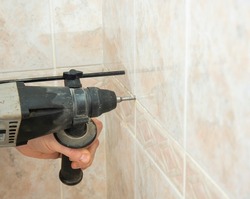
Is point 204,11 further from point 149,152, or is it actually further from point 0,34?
point 0,34

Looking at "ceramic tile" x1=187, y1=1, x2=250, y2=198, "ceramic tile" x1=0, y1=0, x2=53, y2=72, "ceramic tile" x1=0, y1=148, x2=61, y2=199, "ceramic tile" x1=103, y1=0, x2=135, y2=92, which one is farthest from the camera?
"ceramic tile" x1=0, y1=148, x2=61, y2=199

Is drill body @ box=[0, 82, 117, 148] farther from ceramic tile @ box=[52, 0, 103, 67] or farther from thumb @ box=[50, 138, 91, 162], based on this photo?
ceramic tile @ box=[52, 0, 103, 67]

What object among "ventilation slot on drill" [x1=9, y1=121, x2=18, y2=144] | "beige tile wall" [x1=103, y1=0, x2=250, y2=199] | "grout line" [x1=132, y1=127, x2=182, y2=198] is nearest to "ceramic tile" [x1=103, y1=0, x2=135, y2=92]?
"beige tile wall" [x1=103, y1=0, x2=250, y2=199]

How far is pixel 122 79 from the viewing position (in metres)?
0.89

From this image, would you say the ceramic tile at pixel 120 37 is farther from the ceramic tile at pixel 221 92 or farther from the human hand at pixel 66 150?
the ceramic tile at pixel 221 92

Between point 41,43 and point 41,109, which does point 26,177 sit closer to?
point 41,43

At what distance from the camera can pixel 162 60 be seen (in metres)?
0.66

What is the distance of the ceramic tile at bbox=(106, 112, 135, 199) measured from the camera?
896 millimetres

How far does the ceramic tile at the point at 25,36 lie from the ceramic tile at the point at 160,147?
33 centimetres

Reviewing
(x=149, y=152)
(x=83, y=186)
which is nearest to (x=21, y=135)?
(x=149, y=152)

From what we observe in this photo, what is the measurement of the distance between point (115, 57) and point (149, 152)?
10.4 inches

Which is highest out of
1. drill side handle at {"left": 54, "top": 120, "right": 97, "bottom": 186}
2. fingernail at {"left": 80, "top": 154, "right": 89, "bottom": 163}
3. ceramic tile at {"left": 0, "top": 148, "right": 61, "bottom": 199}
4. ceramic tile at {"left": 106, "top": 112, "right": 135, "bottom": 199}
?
drill side handle at {"left": 54, "top": 120, "right": 97, "bottom": 186}

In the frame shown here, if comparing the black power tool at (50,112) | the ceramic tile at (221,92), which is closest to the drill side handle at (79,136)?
the black power tool at (50,112)

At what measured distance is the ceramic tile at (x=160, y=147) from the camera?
2.09 ft
